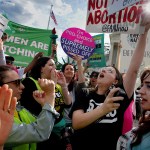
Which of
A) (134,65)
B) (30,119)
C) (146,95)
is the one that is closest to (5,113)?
(30,119)

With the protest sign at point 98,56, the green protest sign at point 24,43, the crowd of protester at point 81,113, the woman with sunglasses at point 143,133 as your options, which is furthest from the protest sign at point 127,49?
the woman with sunglasses at point 143,133

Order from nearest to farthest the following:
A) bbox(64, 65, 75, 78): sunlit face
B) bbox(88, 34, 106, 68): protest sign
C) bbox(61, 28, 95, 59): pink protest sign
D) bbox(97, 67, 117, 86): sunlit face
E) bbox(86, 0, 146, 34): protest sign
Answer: bbox(97, 67, 117, 86): sunlit face → bbox(86, 0, 146, 34): protest sign → bbox(64, 65, 75, 78): sunlit face → bbox(61, 28, 95, 59): pink protest sign → bbox(88, 34, 106, 68): protest sign

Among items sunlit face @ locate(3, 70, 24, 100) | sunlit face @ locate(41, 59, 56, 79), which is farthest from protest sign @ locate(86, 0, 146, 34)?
sunlit face @ locate(3, 70, 24, 100)

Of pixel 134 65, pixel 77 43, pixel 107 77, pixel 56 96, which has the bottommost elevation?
pixel 56 96

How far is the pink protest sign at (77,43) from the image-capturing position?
4879 millimetres

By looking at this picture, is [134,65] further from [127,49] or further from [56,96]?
[127,49]

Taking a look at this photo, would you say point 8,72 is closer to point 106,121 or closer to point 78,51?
point 106,121

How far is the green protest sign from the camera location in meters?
5.82

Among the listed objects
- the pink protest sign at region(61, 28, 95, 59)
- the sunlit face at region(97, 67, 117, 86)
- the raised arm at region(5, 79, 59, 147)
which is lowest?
the raised arm at region(5, 79, 59, 147)

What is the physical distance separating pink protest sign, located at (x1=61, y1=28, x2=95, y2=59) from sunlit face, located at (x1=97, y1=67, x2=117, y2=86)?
89.7 inches

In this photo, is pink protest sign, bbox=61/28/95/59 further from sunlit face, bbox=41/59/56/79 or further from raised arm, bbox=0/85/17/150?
raised arm, bbox=0/85/17/150

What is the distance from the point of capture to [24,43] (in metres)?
5.97

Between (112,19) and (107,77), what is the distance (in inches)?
32.3

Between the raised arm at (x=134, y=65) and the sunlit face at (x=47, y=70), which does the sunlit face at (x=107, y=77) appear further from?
the sunlit face at (x=47, y=70)
